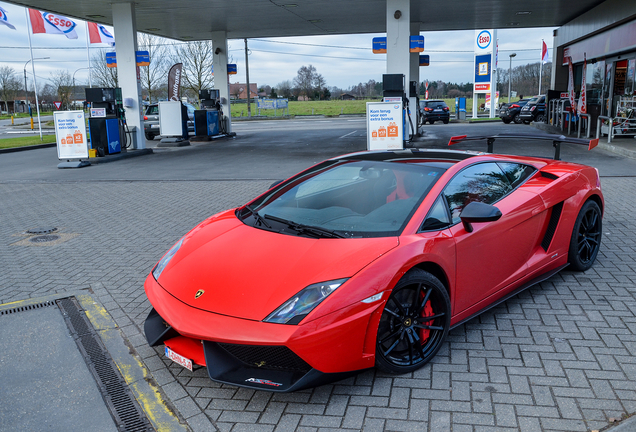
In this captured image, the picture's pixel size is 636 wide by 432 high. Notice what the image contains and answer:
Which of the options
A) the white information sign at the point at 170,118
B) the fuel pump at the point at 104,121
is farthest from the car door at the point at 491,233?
the white information sign at the point at 170,118

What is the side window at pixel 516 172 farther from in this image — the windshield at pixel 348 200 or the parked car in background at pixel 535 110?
the parked car in background at pixel 535 110

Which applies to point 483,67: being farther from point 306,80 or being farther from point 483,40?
point 306,80

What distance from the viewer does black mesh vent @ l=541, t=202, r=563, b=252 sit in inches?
176

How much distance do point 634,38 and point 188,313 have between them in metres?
18.6

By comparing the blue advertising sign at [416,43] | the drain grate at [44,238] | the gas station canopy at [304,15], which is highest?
the gas station canopy at [304,15]

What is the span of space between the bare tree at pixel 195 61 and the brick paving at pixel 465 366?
41.6 meters

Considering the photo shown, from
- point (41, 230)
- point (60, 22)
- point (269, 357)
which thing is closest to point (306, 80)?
point (60, 22)

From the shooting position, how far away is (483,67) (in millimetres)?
40344

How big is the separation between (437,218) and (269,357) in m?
1.51

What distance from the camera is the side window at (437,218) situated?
351 cm

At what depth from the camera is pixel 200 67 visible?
45781 millimetres

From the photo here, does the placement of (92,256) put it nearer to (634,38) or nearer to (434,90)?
(634,38)

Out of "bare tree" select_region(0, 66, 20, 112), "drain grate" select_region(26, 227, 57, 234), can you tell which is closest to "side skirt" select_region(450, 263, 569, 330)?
"drain grate" select_region(26, 227, 57, 234)

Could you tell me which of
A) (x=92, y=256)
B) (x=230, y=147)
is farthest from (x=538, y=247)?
(x=230, y=147)
